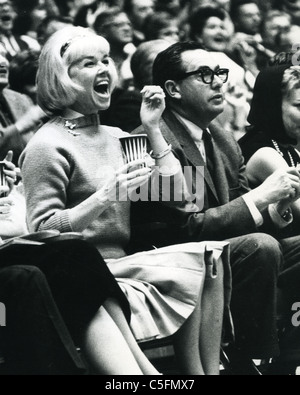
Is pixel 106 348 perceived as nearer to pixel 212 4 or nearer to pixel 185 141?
pixel 185 141

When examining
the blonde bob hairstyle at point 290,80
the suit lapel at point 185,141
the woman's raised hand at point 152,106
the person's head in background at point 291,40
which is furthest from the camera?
the person's head in background at point 291,40

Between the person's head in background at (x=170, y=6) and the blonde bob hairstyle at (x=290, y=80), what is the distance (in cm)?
67

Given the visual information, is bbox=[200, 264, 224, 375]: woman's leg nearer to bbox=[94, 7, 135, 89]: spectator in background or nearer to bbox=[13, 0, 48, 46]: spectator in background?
bbox=[94, 7, 135, 89]: spectator in background

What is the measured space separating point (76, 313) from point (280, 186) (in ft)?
4.52

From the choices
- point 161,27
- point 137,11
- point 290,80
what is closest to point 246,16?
point 290,80

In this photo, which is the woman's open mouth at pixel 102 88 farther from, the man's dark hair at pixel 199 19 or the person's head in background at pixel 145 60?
the man's dark hair at pixel 199 19

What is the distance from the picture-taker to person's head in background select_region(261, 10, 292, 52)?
564 centimetres

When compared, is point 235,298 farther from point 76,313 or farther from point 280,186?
point 76,313

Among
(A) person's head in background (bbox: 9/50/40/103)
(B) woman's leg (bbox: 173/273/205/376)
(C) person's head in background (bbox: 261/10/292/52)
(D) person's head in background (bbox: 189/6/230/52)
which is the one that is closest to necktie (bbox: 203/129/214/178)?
(D) person's head in background (bbox: 189/6/230/52)

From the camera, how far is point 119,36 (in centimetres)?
524

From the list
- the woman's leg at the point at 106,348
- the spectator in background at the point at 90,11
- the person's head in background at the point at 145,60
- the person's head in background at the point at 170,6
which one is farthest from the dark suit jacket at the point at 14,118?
the woman's leg at the point at 106,348

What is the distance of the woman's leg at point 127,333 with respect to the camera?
4.45 meters

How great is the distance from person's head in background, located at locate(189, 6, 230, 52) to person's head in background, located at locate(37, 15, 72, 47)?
68cm
